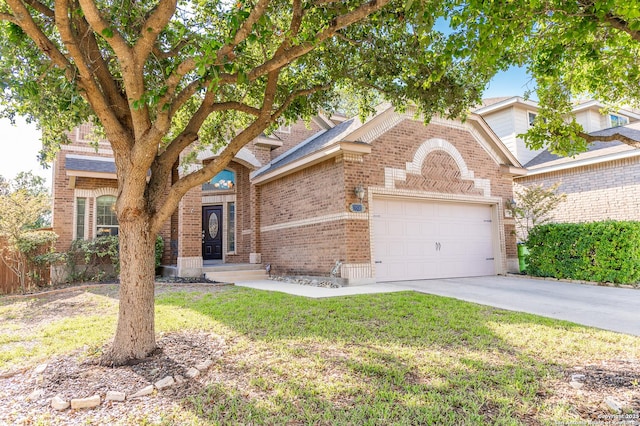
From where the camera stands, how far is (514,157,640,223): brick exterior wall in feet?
42.7

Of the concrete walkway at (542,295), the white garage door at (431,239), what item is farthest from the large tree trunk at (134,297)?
the white garage door at (431,239)

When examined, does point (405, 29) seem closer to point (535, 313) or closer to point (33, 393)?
point (535, 313)

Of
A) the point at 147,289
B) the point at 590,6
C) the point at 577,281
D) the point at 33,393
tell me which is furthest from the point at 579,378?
the point at 577,281

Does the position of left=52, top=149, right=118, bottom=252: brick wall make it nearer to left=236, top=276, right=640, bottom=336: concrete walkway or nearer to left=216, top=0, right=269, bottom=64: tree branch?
left=236, top=276, right=640, bottom=336: concrete walkway

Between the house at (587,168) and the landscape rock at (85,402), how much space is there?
1319 cm

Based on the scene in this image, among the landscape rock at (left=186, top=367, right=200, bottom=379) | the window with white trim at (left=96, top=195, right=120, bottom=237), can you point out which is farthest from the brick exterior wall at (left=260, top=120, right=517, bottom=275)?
the landscape rock at (left=186, top=367, right=200, bottom=379)

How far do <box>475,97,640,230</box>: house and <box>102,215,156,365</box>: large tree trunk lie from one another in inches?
480

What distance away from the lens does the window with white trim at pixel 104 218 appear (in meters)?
13.3

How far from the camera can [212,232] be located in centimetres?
1580

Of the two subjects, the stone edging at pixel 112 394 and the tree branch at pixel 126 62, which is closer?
the stone edging at pixel 112 394

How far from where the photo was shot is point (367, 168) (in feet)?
34.0

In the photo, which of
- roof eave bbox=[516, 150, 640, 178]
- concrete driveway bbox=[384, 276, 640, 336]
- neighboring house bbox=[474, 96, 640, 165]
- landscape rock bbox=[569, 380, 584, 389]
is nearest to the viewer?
landscape rock bbox=[569, 380, 584, 389]

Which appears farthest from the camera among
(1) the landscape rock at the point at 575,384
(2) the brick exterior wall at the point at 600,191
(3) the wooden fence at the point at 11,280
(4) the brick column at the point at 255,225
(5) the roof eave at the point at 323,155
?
(4) the brick column at the point at 255,225

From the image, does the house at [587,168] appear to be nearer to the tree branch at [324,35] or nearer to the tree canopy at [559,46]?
the tree canopy at [559,46]
